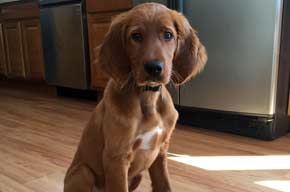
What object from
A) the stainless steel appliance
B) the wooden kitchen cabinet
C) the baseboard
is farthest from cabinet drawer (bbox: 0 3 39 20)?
the baseboard

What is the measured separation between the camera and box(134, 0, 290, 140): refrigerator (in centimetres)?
175

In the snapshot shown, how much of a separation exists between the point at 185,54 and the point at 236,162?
2.72 feet

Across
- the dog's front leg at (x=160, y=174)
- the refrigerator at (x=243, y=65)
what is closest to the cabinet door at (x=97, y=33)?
the refrigerator at (x=243, y=65)

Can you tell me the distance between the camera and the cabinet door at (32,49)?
351 centimetres

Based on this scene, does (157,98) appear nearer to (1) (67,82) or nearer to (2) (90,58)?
(2) (90,58)

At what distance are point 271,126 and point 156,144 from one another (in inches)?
40.1

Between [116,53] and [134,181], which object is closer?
[116,53]

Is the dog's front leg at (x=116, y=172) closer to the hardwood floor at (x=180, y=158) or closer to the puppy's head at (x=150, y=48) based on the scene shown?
the puppy's head at (x=150, y=48)

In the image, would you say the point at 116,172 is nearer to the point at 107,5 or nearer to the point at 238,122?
the point at 238,122

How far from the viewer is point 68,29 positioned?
294 centimetres

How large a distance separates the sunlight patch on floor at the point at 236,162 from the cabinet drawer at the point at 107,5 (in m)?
1.24

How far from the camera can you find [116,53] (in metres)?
0.98

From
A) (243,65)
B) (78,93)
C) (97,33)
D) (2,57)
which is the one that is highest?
(97,33)

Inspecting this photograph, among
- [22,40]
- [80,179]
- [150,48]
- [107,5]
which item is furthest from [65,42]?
[150,48]
